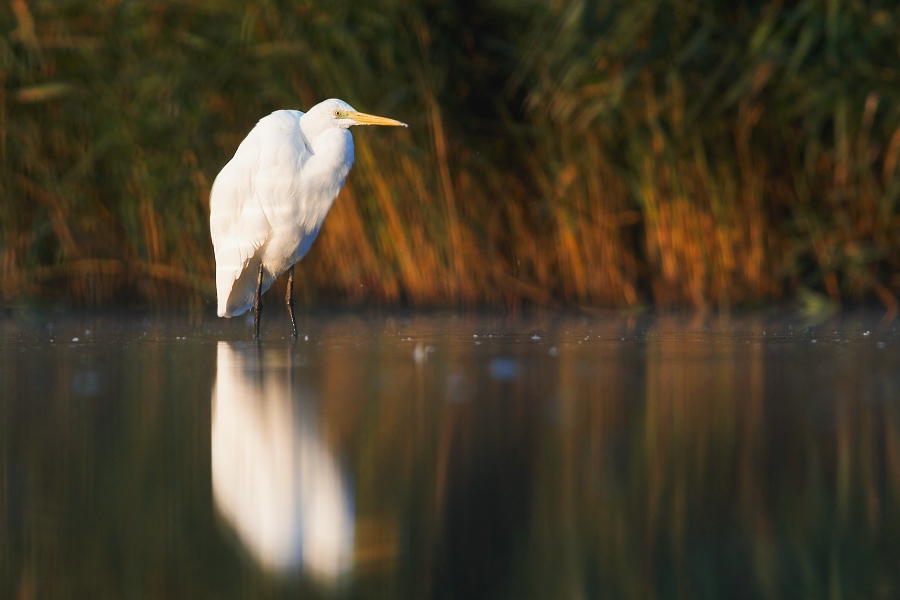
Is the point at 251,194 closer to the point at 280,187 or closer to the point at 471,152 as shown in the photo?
the point at 280,187

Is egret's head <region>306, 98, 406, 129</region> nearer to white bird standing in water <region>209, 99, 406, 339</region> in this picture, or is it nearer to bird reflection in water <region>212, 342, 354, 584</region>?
white bird standing in water <region>209, 99, 406, 339</region>

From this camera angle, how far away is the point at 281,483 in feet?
6.56

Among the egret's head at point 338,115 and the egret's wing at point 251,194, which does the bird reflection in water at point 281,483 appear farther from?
the egret's head at point 338,115

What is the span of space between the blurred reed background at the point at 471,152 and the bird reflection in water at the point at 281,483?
129 inches

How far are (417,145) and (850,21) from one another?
2308mm

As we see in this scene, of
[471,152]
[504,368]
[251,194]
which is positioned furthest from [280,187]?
[471,152]

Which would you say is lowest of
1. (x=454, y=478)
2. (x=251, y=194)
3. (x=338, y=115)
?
(x=454, y=478)

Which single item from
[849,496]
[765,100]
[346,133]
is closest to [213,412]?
[849,496]

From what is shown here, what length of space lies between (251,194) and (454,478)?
3265mm

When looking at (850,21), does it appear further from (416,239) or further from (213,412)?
(213,412)

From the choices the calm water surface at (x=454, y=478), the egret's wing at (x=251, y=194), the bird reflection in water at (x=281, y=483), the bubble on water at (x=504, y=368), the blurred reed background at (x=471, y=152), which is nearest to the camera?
the calm water surface at (x=454, y=478)

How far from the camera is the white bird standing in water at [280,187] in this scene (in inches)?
195

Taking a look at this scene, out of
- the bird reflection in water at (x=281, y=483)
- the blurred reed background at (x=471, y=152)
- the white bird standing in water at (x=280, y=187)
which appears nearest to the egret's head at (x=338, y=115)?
the white bird standing in water at (x=280, y=187)

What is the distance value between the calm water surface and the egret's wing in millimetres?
1195
